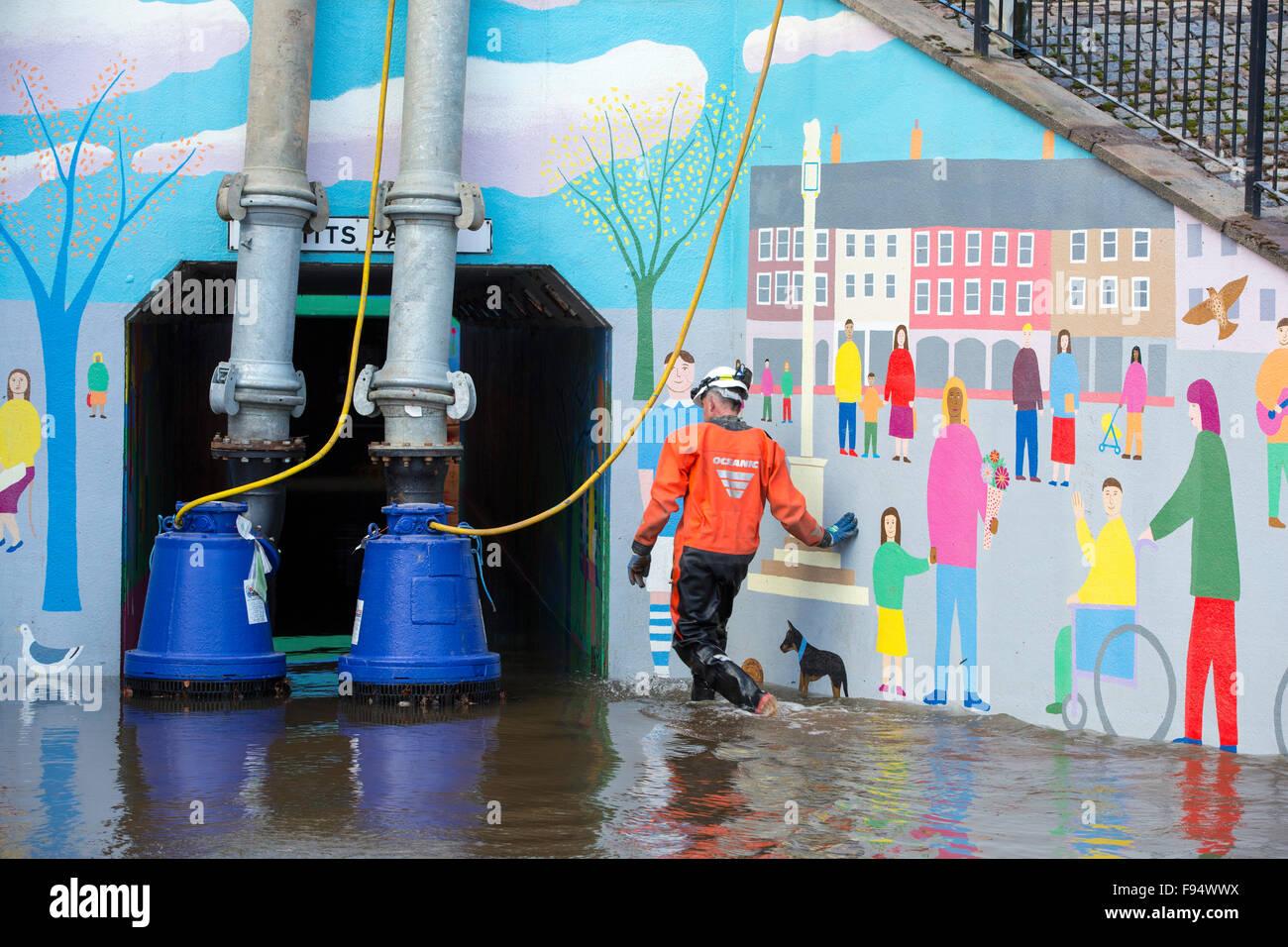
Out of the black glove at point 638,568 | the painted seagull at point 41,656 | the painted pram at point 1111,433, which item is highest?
the painted pram at point 1111,433

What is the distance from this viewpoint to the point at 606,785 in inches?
243

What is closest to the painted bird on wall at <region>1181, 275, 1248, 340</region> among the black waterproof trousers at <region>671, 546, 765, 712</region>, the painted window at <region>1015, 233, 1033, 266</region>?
the painted window at <region>1015, 233, 1033, 266</region>

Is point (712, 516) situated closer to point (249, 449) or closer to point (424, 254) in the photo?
point (424, 254)

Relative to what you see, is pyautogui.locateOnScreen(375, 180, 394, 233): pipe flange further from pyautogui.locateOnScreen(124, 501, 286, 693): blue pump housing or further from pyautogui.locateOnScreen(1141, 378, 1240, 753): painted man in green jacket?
pyautogui.locateOnScreen(1141, 378, 1240, 753): painted man in green jacket

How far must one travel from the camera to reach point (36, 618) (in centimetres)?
870

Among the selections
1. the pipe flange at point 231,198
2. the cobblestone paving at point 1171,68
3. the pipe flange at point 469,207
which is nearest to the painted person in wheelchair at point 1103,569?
the cobblestone paving at point 1171,68

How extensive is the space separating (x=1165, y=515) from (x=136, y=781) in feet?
14.9

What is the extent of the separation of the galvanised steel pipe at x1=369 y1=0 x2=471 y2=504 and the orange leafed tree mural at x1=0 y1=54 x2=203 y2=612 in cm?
162

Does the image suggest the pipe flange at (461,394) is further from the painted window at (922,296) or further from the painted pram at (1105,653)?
the painted pram at (1105,653)

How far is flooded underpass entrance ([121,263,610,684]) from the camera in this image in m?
9.22

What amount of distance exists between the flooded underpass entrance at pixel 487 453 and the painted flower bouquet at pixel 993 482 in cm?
237

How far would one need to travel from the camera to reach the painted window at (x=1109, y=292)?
7301mm

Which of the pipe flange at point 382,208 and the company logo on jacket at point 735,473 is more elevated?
the pipe flange at point 382,208
